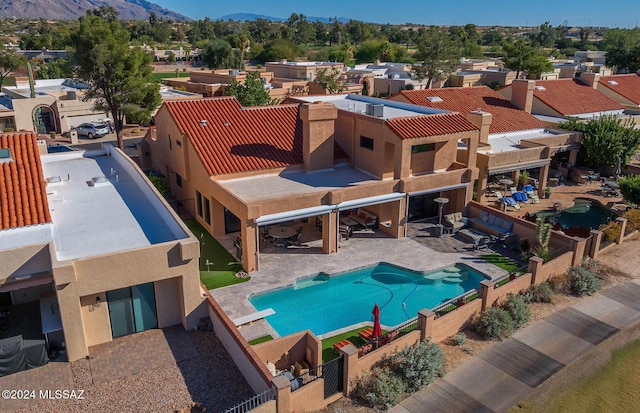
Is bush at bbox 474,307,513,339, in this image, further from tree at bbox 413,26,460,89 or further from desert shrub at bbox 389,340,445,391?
tree at bbox 413,26,460,89

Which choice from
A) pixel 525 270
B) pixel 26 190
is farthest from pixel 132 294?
pixel 525 270

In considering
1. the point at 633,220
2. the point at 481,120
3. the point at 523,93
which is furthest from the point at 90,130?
the point at 633,220

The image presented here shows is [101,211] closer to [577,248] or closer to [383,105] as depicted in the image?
[383,105]

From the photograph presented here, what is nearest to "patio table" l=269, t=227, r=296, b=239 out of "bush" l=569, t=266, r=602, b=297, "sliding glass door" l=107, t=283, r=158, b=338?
"sliding glass door" l=107, t=283, r=158, b=338

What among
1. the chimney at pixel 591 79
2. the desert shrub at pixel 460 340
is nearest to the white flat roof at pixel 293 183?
the desert shrub at pixel 460 340

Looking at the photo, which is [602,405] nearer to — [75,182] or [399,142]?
[399,142]

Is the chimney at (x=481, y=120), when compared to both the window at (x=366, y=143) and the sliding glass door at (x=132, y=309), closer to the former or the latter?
the window at (x=366, y=143)
